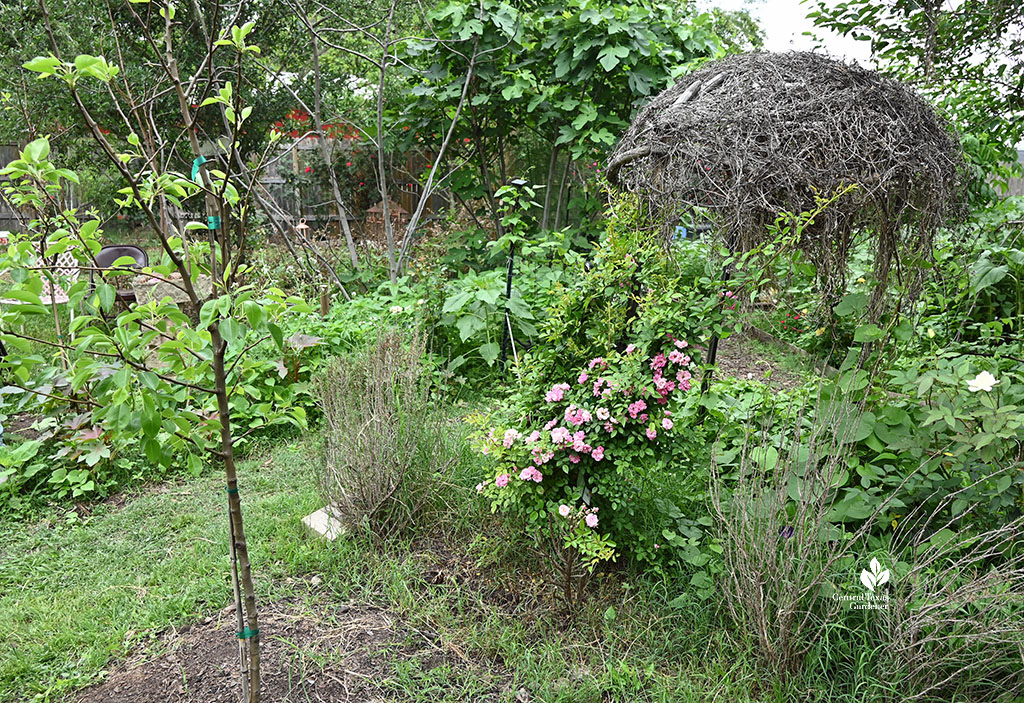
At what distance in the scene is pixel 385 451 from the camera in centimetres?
259

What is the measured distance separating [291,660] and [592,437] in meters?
1.11

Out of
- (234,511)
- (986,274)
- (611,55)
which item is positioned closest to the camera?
(234,511)

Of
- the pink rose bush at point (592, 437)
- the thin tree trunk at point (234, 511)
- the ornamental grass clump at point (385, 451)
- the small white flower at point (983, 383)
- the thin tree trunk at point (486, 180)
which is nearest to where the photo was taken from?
the thin tree trunk at point (234, 511)

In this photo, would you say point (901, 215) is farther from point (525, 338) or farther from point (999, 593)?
point (525, 338)

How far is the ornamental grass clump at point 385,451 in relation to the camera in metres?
2.57

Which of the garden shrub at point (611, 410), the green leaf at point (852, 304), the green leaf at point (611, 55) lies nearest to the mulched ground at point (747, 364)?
the green leaf at point (852, 304)

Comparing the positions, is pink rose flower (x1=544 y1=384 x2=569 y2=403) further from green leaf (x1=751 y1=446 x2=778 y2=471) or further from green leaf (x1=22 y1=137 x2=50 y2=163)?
green leaf (x1=22 y1=137 x2=50 y2=163)

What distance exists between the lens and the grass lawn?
1.93m

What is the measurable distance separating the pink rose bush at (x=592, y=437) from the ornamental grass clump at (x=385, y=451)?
0.49 m

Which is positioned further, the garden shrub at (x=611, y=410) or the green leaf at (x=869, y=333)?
the green leaf at (x=869, y=333)

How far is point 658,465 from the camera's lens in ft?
7.61

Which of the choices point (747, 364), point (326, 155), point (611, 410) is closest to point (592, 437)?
point (611, 410)

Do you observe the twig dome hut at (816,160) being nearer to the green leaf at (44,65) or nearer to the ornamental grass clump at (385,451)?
the ornamental grass clump at (385,451)

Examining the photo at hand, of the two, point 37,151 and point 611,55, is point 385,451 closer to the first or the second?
point 37,151
